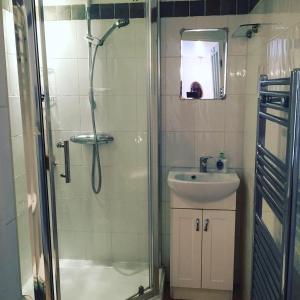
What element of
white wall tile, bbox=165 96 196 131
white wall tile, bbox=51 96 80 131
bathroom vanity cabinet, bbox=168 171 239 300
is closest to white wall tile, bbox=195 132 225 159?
white wall tile, bbox=165 96 196 131

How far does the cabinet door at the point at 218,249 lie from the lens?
2.31 meters

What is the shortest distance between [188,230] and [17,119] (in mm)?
1499

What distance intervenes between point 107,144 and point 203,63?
96 cm

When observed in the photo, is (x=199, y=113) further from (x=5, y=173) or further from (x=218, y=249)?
(x=5, y=173)

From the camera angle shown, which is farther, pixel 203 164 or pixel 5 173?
pixel 203 164

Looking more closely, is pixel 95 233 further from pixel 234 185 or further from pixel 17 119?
pixel 17 119

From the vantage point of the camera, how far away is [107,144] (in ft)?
8.30

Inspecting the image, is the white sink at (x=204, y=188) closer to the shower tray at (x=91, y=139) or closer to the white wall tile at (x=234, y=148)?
the white wall tile at (x=234, y=148)

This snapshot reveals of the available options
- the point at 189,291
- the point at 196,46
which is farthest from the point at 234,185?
the point at 196,46

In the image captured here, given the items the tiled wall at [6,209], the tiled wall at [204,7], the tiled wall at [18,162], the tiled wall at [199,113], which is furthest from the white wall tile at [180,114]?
the tiled wall at [6,209]

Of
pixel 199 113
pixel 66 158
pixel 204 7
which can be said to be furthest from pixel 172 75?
pixel 66 158

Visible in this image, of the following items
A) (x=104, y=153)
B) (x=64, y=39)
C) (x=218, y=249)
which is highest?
(x=64, y=39)

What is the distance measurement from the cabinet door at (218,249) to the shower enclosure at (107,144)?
38cm

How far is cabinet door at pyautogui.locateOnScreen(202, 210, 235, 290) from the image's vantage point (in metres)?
2.31
